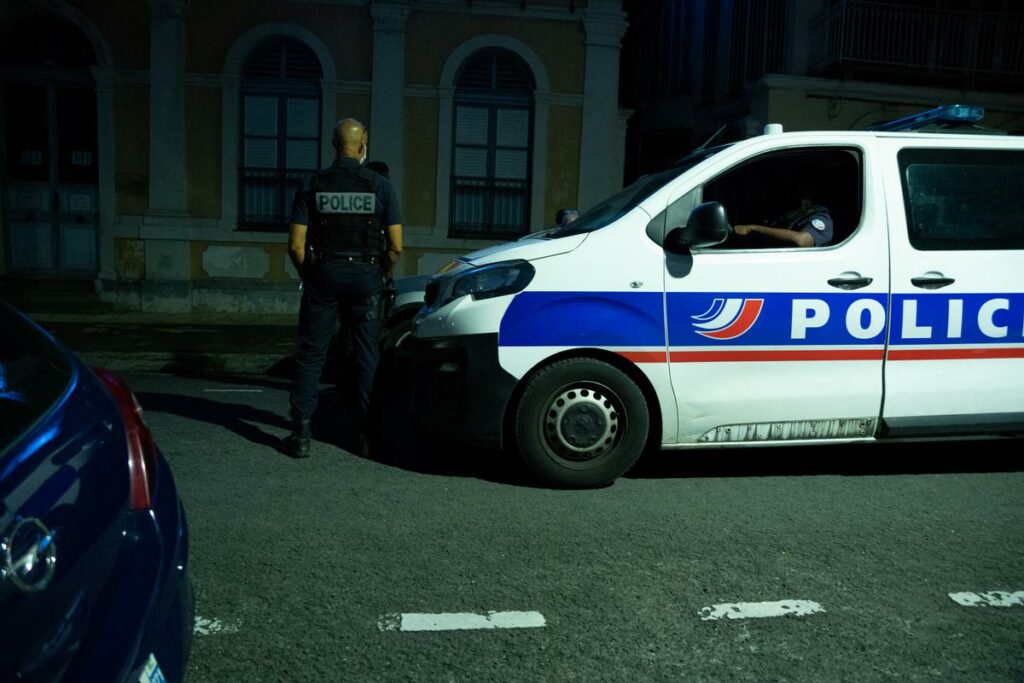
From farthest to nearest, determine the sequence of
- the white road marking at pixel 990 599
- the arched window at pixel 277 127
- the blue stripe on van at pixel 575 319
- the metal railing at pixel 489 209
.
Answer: the metal railing at pixel 489 209
the arched window at pixel 277 127
the blue stripe on van at pixel 575 319
the white road marking at pixel 990 599

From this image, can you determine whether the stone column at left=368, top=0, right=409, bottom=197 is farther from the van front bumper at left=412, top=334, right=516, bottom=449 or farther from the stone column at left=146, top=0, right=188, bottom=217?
the van front bumper at left=412, top=334, right=516, bottom=449

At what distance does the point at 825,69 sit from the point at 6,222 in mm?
12498

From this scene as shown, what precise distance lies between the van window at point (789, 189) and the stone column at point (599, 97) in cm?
866

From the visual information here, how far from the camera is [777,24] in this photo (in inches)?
650

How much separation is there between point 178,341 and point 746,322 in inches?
283

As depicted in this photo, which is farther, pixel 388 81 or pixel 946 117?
pixel 388 81

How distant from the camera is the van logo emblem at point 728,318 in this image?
474 centimetres

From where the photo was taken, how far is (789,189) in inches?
214

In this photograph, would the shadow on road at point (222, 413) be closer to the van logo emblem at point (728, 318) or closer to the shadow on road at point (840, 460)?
the shadow on road at point (840, 460)

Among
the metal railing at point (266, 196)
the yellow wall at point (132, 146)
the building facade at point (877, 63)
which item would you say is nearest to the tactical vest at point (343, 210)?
the metal railing at point (266, 196)

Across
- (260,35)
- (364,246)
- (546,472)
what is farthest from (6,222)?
(546,472)

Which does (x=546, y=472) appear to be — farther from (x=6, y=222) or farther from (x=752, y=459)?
(x=6, y=222)

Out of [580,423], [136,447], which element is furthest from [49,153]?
[136,447]

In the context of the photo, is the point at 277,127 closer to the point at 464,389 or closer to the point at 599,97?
the point at 599,97
